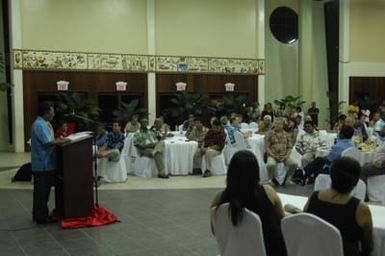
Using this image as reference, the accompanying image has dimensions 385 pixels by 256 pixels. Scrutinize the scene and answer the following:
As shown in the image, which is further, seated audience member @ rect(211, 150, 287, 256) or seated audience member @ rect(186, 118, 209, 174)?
seated audience member @ rect(186, 118, 209, 174)

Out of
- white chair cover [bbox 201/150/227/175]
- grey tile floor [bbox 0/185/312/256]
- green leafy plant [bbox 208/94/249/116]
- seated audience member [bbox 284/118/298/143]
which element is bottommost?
grey tile floor [bbox 0/185/312/256]

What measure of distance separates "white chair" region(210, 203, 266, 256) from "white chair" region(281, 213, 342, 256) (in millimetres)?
168

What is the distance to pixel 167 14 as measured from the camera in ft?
52.0

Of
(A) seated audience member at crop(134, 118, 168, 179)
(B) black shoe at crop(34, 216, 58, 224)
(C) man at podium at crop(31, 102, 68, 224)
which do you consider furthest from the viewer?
(A) seated audience member at crop(134, 118, 168, 179)

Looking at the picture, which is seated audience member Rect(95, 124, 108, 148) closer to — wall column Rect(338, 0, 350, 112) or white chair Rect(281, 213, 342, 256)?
white chair Rect(281, 213, 342, 256)

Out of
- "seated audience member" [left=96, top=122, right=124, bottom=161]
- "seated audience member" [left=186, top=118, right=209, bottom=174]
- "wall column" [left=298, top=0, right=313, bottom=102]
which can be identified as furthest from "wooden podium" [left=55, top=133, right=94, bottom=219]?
"wall column" [left=298, top=0, right=313, bottom=102]

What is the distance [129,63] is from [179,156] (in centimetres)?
634

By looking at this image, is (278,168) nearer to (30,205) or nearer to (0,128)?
(30,205)

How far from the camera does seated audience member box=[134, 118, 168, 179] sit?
949cm

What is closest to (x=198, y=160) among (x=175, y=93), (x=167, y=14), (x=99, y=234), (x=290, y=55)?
(x=99, y=234)

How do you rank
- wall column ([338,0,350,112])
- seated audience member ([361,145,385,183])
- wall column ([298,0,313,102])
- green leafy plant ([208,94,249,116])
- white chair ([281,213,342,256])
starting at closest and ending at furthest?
white chair ([281,213,342,256]) → seated audience member ([361,145,385,183]) → green leafy plant ([208,94,249,116]) → wall column ([298,0,313,102]) → wall column ([338,0,350,112])

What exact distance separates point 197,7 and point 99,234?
39.9 feet

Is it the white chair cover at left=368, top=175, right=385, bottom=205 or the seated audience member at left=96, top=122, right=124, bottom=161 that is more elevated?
the seated audience member at left=96, top=122, right=124, bottom=161

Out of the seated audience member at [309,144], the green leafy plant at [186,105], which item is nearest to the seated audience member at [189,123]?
the green leafy plant at [186,105]
